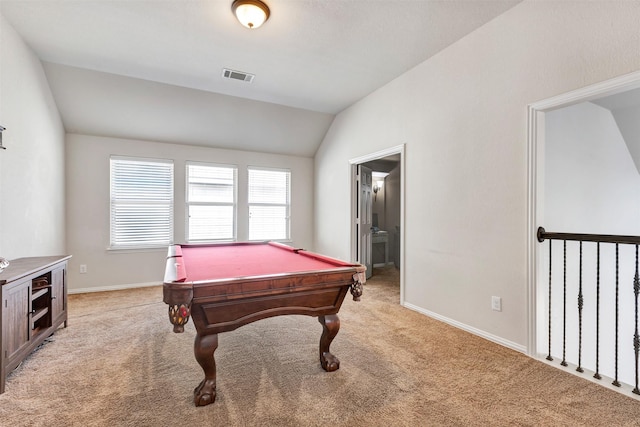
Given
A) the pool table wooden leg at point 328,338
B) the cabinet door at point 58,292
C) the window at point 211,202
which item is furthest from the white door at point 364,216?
the cabinet door at point 58,292

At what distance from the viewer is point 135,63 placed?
134 inches

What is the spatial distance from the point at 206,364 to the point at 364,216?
12.0 ft

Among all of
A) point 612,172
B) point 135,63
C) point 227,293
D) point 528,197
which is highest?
point 135,63

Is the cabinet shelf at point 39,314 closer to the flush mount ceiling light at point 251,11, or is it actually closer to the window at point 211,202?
the window at point 211,202

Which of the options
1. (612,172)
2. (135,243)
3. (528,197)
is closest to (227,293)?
(528,197)

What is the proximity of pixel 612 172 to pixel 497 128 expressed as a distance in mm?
1990

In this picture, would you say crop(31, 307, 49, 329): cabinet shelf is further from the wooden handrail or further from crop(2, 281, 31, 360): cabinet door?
the wooden handrail

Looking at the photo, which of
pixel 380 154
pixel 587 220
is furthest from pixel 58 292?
pixel 587 220

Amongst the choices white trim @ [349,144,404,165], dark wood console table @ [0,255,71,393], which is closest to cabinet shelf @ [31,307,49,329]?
dark wood console table @ [0,255,71,393]

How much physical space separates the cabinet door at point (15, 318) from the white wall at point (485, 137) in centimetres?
359

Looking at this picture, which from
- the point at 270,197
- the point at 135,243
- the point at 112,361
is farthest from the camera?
the point at 270,197

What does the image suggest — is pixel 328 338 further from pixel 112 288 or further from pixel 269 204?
pixel 112 288

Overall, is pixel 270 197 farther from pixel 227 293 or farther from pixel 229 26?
pixel 227 293

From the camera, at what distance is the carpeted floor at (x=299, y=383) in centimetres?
164
